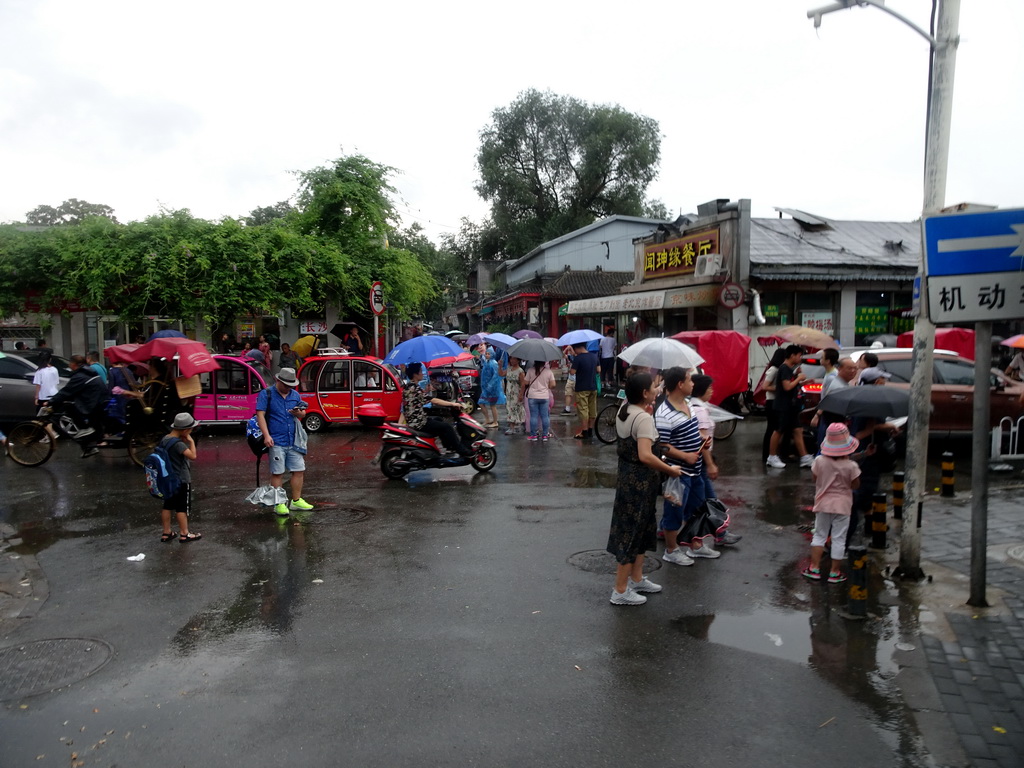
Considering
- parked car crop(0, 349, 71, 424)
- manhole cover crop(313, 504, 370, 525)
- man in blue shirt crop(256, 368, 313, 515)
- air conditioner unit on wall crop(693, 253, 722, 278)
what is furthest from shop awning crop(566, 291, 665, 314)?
parked car crop(0, 349, 71, 424)

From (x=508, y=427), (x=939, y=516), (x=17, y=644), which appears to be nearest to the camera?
(x=17, y=644)

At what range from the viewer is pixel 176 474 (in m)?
7.73

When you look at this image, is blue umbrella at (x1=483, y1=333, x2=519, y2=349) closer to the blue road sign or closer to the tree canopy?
the tree canopy

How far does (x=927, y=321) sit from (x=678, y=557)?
292cm

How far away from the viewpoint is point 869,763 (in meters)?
3.90

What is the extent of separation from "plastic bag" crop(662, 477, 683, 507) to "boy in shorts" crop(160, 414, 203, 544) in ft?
15.4

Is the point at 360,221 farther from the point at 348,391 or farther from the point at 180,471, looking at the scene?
the point at 180,471

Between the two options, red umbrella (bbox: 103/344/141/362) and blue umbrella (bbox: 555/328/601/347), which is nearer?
red umbrella (bbox: 103/344/141/362)

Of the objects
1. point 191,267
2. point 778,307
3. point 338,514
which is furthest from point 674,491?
point 191,267

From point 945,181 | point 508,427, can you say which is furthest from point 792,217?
point 945,181

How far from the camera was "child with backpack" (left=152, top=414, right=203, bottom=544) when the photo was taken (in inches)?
303

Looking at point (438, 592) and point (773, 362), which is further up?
point (773, 362)

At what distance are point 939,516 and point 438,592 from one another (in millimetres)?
5809

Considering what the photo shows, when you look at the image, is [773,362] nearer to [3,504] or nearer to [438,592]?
[438,592]
